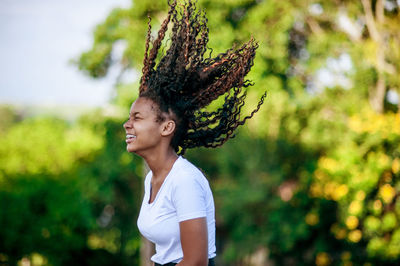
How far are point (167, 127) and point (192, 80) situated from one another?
0.31m

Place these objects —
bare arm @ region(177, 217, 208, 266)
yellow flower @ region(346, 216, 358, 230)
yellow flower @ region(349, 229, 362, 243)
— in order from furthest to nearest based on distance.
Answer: yellow flower @ region(349, 229, 362, 243), yellow flower @ region(346, 216, 358, 230), bare arm @ region(177, 217, 208, 266)

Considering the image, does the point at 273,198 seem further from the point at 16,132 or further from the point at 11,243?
the point at 16,132

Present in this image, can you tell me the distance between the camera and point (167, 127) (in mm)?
2521

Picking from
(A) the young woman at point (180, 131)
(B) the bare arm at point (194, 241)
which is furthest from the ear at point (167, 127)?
(B) the bare arm at point (194, 241)

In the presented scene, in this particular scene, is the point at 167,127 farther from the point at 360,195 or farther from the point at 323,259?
the point at 323,259

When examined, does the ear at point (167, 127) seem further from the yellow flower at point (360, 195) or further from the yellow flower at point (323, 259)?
the yellow flower at point (323, 259)

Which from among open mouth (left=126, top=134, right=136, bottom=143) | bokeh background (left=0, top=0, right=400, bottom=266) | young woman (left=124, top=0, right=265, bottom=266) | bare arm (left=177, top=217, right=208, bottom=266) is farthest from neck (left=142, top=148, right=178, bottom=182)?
bokeh background (left=0, top=0, right=400, bottom=266)

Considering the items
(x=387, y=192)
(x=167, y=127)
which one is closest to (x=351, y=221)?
(x=387, y=192)

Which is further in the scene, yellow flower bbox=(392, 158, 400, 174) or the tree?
the tree

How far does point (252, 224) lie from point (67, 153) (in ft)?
73.1

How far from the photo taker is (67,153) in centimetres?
3102

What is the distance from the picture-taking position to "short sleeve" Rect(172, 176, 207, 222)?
7.24 feet

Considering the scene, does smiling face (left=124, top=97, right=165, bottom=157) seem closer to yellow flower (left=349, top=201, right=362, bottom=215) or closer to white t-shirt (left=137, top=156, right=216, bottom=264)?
white t-shirt (left=137, top=156, right=216, bottom=264)

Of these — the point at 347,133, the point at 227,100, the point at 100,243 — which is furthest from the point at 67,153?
the point at 227,100
